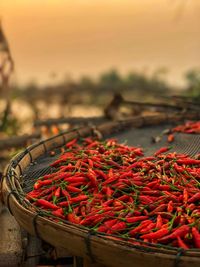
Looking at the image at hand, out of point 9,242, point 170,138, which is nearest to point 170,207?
point 9,242

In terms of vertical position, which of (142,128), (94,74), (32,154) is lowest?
(94,74)

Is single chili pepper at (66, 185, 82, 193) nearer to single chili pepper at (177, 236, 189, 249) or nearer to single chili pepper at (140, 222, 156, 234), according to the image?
single chili pepper at (140, 222, 156, 234)

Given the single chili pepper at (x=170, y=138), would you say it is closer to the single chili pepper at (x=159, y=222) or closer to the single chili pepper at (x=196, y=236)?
the single chili pepper at (x=159, y=222)

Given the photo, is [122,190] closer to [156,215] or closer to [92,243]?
[156,215]

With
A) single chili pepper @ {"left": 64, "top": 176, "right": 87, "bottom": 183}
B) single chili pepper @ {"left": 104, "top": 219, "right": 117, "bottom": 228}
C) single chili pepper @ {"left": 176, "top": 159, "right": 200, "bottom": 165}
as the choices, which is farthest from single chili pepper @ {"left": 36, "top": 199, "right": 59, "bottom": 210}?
single chili pepper @ {"left": 176, "top": 159, "right": 200, "bottom": 165}

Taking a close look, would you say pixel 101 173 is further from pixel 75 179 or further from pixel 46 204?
pixel 46 204

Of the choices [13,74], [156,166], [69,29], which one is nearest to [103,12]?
[69,29]
